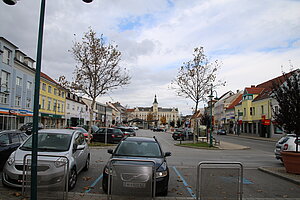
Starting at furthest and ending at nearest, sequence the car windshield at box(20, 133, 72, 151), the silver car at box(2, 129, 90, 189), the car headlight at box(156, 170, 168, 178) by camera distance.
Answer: the car windshield at box(20, 133, 72, 151)
the car headlight at box(156, 170, 168, 178)
the silver car at box(2, 129, 90, 189)

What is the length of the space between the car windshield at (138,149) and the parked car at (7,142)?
429 cm

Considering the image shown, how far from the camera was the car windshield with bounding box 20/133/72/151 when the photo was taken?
25.1 feet

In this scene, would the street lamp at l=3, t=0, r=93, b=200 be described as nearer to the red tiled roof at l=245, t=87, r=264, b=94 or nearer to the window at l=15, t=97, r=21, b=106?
the window at l=15, t=97, r=21, b=106

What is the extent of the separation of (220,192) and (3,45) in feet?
117

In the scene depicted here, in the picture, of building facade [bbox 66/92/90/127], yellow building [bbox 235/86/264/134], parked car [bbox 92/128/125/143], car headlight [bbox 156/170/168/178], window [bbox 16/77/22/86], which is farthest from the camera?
building facade [bbox 66/92/90/127]

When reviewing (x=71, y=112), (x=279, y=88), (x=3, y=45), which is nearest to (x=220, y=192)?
(x=279, y=88)

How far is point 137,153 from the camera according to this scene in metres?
7.81

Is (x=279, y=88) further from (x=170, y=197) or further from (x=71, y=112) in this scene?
(x=71, y=112)

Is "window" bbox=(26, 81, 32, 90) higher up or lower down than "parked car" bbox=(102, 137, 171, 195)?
higher up

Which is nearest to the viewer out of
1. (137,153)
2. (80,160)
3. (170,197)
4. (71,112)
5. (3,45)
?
(170,197)

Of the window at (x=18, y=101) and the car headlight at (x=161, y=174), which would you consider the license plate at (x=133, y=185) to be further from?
the window at (x=18, y=101)

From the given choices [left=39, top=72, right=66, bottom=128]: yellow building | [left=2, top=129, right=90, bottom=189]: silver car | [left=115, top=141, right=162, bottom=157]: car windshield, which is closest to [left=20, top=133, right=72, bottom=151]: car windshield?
[left=2, top=129, right=90, bottom=189]: silver car

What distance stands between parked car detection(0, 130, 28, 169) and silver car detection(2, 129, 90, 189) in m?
1.89

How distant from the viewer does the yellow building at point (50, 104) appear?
158 ft
